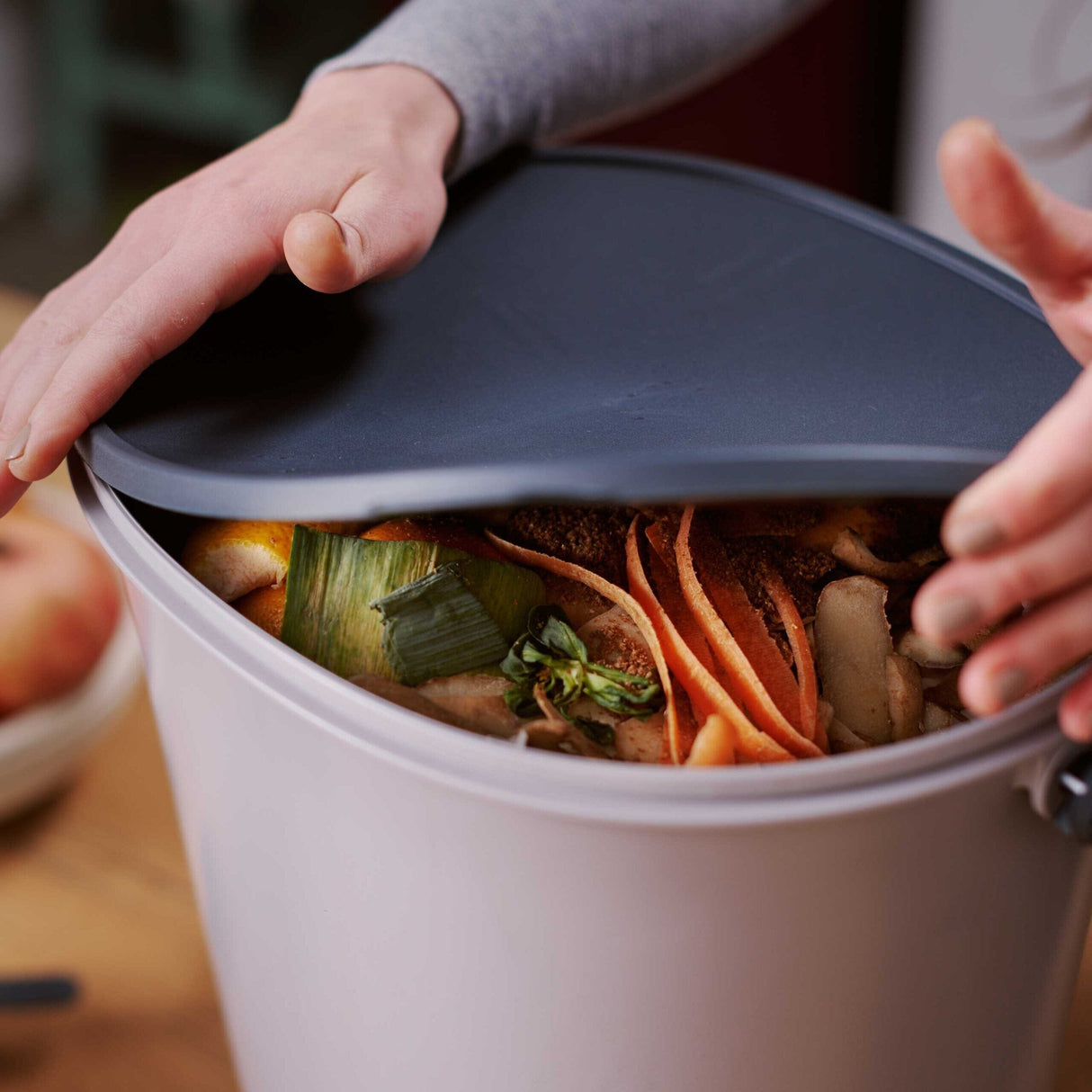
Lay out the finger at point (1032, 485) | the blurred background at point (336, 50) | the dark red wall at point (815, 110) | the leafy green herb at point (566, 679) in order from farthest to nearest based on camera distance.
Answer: the dark red wall at point (815, 110)
the blurred background at point (336, 50)
the leafy green herb at point (566, 679)
the finger at point (1032, 485)

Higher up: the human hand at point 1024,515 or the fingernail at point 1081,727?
the human hand at point 1024,515

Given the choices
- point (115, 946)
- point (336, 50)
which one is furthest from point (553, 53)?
point (336, 50)

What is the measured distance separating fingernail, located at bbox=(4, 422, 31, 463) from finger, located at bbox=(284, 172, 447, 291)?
90mm

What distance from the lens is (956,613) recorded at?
25cm

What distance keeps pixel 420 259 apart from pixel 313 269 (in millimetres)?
91

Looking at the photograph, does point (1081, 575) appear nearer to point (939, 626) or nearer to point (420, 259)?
point (939, 626)

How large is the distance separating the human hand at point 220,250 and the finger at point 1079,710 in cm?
22

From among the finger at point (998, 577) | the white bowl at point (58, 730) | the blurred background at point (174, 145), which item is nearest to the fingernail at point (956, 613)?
the finger at point (998, 577)

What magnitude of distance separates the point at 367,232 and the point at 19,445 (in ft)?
0.40

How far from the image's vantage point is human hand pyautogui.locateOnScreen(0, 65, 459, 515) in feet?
1.11

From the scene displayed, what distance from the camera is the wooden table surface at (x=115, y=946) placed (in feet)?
1.70

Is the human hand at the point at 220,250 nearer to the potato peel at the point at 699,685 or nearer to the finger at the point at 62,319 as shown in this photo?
the finger at the point at 62,319

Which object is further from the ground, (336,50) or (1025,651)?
(1025,651)

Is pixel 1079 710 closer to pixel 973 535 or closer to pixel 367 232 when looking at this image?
pixel 973 535
